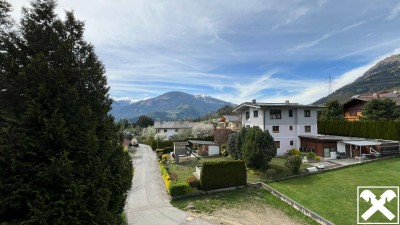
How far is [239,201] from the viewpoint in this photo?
2036 cm

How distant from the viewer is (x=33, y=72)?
7.24 meters

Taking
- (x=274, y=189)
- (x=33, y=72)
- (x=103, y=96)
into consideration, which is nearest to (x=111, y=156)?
(x=103, y=96)

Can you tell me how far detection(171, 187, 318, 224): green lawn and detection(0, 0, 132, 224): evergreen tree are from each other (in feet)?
40.6

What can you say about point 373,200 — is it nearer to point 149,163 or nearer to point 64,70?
point 64,70

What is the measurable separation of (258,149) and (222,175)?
572cm

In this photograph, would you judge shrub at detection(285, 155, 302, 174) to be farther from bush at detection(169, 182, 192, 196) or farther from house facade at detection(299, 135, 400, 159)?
bush at detection(169, 182, 192, 196)

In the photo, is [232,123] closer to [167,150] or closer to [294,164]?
[167,150]

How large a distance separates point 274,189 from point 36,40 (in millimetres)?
20746

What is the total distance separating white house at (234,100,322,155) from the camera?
37.9 m

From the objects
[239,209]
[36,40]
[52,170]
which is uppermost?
[36,40]

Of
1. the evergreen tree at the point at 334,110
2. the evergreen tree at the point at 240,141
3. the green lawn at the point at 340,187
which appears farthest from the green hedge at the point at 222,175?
the evergreen tree at the point at 334,110

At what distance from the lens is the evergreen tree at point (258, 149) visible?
87.3 feet

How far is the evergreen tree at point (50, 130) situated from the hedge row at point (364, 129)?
139ft

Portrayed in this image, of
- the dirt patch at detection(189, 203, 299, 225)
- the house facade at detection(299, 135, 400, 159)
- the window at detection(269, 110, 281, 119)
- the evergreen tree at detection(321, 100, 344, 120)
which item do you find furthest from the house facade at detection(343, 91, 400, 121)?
the dirt patch at detection(189, 203, 299, 225)
